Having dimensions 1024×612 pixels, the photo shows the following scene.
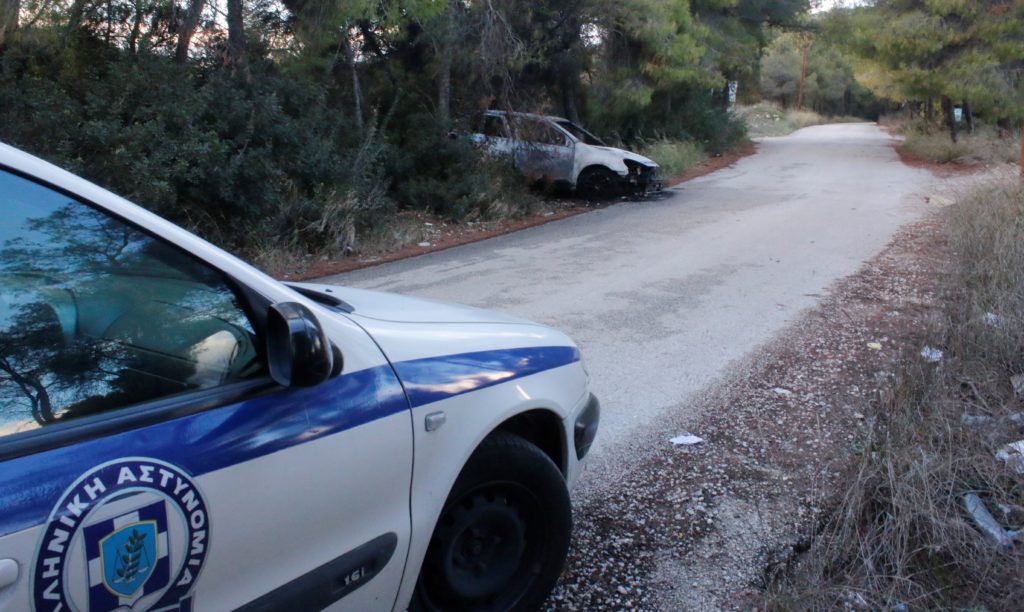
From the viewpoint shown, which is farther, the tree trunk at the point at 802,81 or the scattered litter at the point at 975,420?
the tree trunk at the point at 802,81

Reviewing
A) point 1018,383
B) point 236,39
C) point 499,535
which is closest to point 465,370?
point 499,535

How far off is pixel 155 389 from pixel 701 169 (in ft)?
77.1

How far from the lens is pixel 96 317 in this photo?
2.14 meters

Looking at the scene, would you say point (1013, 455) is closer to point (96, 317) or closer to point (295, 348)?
point (295, 348)

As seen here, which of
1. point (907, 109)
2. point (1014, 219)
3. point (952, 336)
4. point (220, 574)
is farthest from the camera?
point (907, 109)

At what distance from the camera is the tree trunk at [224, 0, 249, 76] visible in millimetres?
11555

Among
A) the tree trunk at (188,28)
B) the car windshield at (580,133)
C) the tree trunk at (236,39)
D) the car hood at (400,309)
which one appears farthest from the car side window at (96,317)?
the car windshield at (580,133)

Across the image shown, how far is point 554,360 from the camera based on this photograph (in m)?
3.34

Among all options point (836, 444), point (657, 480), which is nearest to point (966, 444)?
point (836, 444)

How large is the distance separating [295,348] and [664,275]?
8.16 metres

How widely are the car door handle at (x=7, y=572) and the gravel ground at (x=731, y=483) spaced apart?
2.22 m

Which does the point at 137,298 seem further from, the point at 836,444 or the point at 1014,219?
the point at 1014,219

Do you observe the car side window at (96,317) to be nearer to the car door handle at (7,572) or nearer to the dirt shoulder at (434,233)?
the car door handle at (7,572)

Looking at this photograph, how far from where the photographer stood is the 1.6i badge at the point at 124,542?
1797 millimetres
